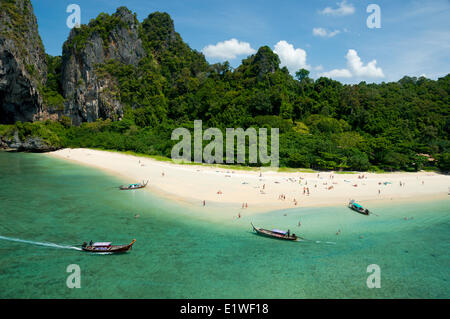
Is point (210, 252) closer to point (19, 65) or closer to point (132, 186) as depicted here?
point (132, 186)

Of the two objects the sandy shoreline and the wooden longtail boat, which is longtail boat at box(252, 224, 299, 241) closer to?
the sandy shoreline

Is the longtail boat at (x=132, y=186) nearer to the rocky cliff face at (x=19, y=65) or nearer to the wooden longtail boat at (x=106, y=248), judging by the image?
the wooden longtail boat at (x=106, y=248)

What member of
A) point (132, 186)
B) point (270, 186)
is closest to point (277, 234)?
point (270, 186)

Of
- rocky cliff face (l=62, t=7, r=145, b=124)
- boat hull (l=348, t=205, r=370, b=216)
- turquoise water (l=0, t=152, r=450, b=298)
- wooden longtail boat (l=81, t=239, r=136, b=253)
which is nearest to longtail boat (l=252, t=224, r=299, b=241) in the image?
turquoise water (l=0, t=152, r=450, b=298)

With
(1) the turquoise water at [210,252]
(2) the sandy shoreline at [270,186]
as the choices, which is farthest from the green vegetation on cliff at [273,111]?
(1) the turquoise water at [210,252]

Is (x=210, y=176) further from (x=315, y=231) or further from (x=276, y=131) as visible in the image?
(x=276, y=131)
